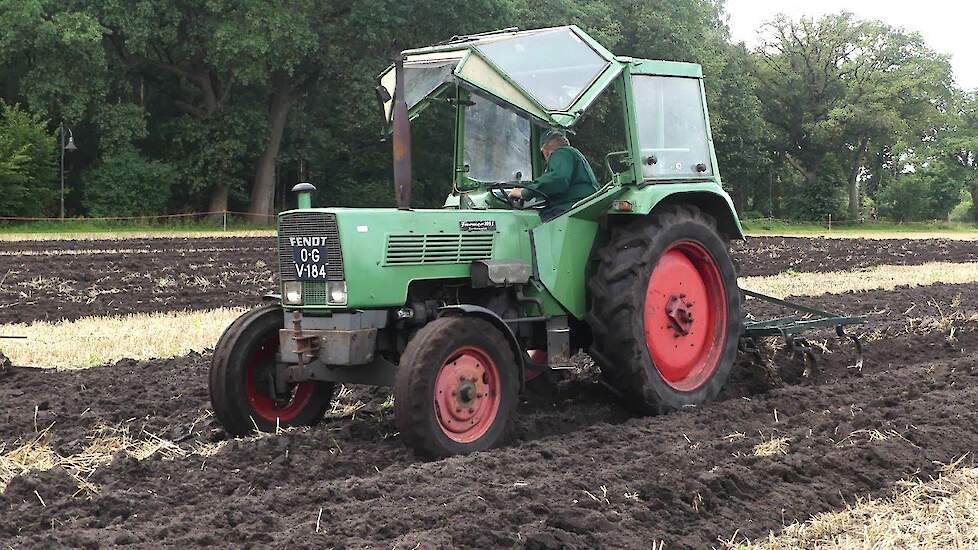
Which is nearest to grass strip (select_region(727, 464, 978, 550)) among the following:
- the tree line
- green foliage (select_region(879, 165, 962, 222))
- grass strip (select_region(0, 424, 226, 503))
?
grass strip (select_region(0, 424, 226, 503))

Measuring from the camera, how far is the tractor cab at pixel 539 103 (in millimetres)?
6102

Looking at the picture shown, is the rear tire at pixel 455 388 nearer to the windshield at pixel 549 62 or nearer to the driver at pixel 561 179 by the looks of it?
the driver at pixel 561 179

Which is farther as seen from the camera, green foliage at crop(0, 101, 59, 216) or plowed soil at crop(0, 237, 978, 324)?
green foliage at crop(0, 101, 59, 216)

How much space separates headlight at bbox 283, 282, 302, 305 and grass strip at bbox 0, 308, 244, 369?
337cm

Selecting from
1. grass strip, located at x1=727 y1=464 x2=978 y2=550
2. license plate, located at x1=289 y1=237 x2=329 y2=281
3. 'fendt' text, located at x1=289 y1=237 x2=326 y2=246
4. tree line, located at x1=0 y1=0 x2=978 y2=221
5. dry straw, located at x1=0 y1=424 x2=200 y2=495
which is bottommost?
grass strip, located at x1=727 y1=464 x2=978 y2=550

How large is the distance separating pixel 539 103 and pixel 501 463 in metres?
1.94

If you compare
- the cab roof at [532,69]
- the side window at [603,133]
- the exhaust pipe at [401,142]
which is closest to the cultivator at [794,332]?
the side window at [603,133]

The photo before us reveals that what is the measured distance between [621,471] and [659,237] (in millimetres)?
1899

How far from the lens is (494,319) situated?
5.90 metres

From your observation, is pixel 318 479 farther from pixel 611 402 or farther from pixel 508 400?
pixel 611 402

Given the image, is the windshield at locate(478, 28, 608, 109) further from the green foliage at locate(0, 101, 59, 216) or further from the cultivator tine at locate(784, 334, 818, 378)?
the green foliage at locate(0, 101, 59, 216)

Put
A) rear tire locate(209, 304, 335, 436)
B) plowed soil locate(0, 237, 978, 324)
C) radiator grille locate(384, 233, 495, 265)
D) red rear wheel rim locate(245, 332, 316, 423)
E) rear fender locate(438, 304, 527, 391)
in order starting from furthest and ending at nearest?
plowed soil locate(0, 237, 978, 324) → red rear wheel rim locate(245, 332, 316, 423) → rear tire locate(209, 304, 335, 436) → radiator grille locate(384, 233, 495, 265) → rear fender locate(438, 304, 527, 391)

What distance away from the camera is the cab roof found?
605 centimetres

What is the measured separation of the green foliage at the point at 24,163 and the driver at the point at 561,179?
85.8 feet
